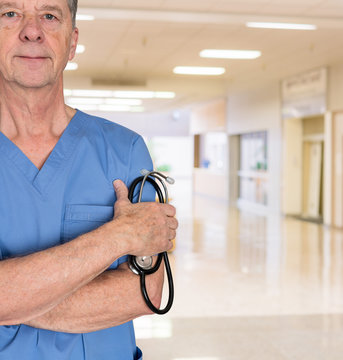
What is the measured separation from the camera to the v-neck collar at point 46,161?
1159 mm

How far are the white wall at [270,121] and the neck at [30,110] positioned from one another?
12.0 metres

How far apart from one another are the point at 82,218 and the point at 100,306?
203 mm

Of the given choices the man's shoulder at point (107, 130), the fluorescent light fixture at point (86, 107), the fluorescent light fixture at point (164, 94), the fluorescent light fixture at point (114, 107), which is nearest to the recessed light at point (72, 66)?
the fluorescent light fixture at point (164, 94)

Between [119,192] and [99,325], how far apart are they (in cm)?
30

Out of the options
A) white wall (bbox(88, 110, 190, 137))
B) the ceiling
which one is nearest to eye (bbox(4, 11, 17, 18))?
the ceiling

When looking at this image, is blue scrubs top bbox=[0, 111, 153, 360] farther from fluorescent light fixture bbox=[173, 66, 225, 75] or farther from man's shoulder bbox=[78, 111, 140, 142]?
fluorescent light fixture bbox=[173, 66, 225, 75]

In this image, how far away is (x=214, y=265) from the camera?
6859 mm

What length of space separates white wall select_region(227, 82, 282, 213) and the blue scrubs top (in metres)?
12.0

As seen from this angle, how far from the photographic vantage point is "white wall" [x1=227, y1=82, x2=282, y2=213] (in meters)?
13.0

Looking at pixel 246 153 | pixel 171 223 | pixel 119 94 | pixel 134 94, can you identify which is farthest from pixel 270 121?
pixel 171 223

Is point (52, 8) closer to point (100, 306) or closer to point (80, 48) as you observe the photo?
point (100, 306)

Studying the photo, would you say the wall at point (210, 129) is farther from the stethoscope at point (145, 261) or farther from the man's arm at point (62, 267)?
the man's arm at point (62, 267)

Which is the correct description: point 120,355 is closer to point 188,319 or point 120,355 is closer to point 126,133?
point 126,133

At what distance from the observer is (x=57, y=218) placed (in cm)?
Result: 115
